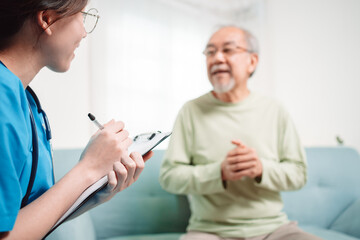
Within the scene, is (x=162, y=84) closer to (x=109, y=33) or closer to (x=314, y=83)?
(x=109, y=33)

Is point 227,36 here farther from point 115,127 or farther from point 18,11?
point 18,11

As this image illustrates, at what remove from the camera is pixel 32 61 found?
0.71m

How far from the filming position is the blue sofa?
1.58 m

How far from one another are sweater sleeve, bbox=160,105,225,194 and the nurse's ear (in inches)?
32.6

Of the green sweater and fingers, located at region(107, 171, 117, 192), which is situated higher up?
fingers, located at region(107, 171, 117, 192)

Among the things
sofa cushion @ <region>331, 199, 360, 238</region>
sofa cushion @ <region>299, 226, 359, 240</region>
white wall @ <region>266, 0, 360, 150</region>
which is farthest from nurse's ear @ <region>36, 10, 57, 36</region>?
white wall @ <region>266, 0, 360, 150</region>

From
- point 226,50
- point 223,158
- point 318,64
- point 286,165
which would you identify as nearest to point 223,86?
point 226,50

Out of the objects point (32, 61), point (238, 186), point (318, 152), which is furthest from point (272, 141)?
point (32, 61)

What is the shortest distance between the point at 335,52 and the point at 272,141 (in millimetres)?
1663

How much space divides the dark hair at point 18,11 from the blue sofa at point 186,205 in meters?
0.93

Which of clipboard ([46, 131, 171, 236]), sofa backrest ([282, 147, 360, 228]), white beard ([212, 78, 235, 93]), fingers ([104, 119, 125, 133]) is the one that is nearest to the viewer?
clipboard ([46, 131, 171, 236])

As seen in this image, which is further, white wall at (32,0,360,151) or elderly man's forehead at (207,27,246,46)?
white wall at (32,0,360,151)

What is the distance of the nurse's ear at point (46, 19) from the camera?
67cm

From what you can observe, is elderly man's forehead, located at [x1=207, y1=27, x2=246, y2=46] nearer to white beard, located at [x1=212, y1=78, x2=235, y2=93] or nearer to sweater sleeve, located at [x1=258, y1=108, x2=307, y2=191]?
white beard, located at [x1=212, y1=78, x2=235, y2=93]
